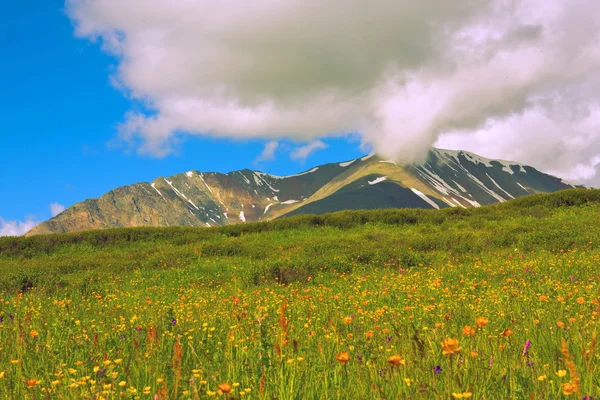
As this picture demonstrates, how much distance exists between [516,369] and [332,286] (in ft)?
27.8

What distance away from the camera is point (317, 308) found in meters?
7.40

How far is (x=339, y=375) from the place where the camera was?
305 cm

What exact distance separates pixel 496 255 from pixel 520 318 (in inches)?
410

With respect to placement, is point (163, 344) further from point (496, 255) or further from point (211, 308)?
point (496, 255)

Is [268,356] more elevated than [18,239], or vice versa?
[18,239]

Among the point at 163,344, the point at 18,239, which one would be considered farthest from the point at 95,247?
the point at 163,344

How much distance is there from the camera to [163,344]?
15.1ft

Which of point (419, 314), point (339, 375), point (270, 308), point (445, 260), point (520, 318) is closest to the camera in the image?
point (339, 375)

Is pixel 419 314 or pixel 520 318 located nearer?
pixel 520 318

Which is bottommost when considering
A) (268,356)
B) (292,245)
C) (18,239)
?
(268,356)

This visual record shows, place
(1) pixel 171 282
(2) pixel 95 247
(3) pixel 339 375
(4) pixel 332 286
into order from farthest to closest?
(2) pixel 95 247, (1) pixel 171 282, (4) pixel 332 286, (3) pixel 339 375

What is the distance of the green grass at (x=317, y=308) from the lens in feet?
9.89

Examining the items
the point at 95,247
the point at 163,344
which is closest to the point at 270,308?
the point at 163,344

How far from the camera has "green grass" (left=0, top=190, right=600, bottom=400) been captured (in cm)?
302
